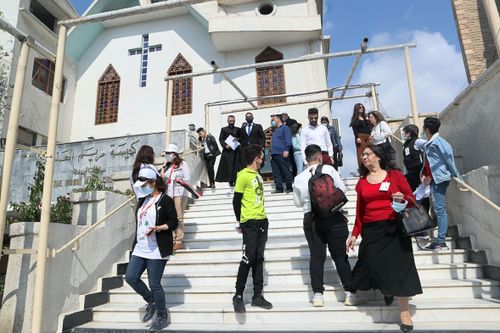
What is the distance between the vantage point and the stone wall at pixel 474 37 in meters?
11.5

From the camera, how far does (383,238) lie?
3453 millimetres

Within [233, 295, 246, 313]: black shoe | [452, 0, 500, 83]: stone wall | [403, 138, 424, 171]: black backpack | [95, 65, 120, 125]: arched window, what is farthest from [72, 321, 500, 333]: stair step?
[95, 65, 120, 125]: arched window

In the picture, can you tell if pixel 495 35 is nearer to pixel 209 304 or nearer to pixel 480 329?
pixel 480 329

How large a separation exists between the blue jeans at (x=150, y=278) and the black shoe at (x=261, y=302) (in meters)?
0.99

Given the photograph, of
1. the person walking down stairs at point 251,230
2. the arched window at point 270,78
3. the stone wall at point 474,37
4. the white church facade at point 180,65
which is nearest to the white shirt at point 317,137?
the person walking down stairs at point 251,230

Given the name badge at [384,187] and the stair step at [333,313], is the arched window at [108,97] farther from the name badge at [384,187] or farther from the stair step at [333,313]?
the name badge at [384,187]

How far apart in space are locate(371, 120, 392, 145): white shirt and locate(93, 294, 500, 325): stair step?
3.00 metres

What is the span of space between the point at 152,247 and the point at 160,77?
45.4ft

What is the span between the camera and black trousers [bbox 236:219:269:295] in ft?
12.6

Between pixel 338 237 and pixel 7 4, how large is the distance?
672 inches

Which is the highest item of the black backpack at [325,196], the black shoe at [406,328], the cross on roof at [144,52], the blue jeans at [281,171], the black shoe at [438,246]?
the cross on roof at [144,52]

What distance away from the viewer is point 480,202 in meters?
4.56

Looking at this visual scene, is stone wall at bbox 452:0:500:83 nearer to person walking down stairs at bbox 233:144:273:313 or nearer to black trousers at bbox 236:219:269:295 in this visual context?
person walking down stairs at bbox 233:144:273:313

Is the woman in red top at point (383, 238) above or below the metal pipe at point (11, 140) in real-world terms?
below
